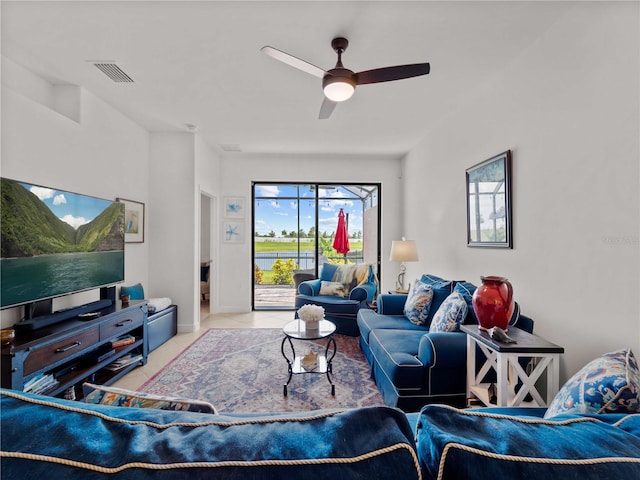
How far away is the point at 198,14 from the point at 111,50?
36.5 inches

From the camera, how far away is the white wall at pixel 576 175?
5.08 ft

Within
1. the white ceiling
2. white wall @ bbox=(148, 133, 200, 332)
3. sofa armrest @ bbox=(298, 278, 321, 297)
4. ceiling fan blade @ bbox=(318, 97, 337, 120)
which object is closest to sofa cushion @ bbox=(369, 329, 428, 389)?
sofa armrest @ bbox=(298, 278, 321, 297)

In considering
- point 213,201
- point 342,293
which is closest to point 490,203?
point 342,293

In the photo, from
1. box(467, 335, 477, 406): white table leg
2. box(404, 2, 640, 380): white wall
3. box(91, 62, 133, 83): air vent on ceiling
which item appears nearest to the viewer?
box(404, 2, 640, 380): white wall

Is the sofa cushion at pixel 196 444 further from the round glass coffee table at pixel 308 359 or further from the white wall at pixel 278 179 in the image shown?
the white wall at pixel 278 179

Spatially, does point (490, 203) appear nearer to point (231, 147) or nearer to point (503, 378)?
point (503, 378)

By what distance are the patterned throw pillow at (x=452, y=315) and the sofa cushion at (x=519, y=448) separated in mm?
1696

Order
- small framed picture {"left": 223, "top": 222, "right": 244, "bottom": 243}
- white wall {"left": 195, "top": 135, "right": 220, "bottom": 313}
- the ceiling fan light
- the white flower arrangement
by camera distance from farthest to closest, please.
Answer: small framed picture {"left": 223, "top": 222, "right": 244, "bottom": 243}, white wall {"left": 195, "top": 135, "right": 220, "bottom": 313}, the white flower arrangement, the ceiling fan light

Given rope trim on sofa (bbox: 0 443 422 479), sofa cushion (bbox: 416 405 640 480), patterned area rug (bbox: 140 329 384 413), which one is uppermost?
rope trim on sofa (bbox: 0 443 422 479)

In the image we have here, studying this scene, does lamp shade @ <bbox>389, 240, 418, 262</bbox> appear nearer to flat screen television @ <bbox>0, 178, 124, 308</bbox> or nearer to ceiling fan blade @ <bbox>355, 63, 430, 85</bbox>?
ceiling fan blade @ <bbox>355, 63, 430, 85</bbox>

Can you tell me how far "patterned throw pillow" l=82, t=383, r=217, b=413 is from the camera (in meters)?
0.81

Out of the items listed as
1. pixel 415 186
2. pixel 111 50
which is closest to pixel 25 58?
pixel 111 50

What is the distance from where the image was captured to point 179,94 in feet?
10.0

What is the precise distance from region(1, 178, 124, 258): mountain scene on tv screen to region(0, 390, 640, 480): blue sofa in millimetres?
2096
